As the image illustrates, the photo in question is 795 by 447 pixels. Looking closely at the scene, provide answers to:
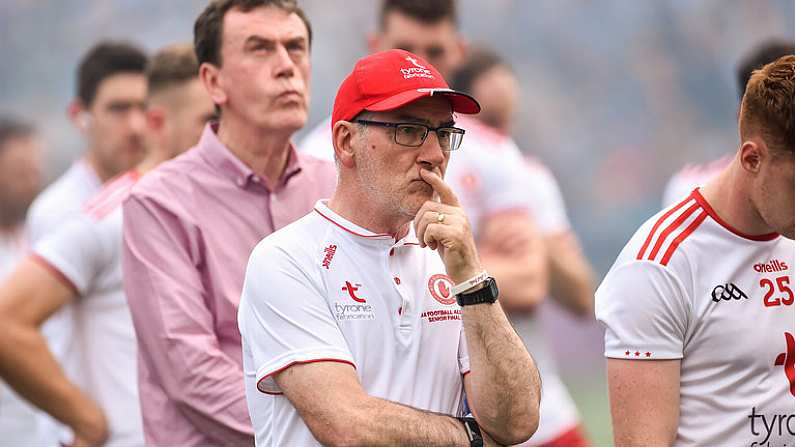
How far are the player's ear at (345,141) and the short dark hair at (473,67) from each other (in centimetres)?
498

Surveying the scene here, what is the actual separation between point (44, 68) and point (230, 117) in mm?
7252

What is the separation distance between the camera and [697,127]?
11070 mm

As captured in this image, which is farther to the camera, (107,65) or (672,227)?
(107,65)

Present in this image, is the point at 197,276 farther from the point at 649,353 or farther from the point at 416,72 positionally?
the point at 649,353

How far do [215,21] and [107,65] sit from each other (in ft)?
9.72

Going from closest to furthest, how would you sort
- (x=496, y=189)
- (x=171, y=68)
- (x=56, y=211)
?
(x=171, y=68) < (x=496, y=189) < (x=56, y=211)

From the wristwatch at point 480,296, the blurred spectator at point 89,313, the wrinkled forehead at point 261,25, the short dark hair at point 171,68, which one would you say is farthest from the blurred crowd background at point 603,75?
the wristwatch at point 480,296

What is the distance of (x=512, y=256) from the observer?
6902 mm

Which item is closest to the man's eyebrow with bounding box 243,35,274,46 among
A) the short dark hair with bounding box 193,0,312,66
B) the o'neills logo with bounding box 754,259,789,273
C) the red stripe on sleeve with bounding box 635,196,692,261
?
the short dark hair with bounding box 193,0,312,66

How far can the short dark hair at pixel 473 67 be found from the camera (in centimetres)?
927

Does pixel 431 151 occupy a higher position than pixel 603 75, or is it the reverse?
pixel 603 75

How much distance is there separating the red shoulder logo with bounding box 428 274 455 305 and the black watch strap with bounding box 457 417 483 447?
334mm

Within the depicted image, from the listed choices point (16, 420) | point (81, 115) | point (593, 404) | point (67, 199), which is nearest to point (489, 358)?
point (67, 199)

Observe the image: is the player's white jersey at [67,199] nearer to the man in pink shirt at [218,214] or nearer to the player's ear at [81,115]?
the player's ear at [81,115]
